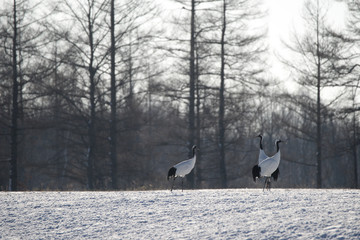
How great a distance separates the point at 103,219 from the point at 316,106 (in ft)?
47.9

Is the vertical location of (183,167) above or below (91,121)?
below

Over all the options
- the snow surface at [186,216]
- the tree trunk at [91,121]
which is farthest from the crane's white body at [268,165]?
the tree trunk at [91,121]

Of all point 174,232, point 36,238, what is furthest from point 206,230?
point 36,238

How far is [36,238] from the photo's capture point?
911 cm

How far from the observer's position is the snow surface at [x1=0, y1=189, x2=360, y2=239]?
8.16 metres

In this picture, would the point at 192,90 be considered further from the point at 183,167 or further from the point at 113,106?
the point at 183,167

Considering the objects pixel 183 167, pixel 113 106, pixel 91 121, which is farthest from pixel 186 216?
pixel 91 121

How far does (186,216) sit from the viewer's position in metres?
9.72

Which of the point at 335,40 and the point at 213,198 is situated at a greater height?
the point at 335,40

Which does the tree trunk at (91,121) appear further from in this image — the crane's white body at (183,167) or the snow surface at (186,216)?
the snow surface at (186,216)

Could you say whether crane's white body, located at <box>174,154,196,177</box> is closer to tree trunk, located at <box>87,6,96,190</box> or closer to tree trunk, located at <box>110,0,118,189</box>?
tree trunk, located at <box>110,0,118,189</box>

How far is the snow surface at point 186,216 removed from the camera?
26.8 feet

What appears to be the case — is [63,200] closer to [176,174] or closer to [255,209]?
[176,174]

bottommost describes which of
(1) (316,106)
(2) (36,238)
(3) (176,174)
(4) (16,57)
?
(2) (36,238)
